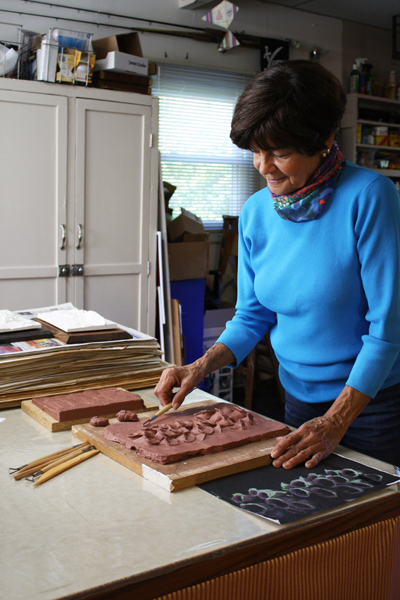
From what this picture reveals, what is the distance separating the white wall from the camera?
3.74 meters

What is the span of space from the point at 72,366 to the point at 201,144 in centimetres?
346

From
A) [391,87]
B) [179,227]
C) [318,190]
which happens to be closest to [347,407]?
[318,190]

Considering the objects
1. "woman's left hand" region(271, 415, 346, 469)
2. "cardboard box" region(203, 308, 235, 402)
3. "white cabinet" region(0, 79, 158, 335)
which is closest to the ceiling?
"white cabinet" region(0, 79, 158, 335)

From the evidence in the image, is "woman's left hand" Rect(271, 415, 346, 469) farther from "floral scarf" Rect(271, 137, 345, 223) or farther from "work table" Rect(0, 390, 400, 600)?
"floral scarf" Rect(271, 137, 345, 223)

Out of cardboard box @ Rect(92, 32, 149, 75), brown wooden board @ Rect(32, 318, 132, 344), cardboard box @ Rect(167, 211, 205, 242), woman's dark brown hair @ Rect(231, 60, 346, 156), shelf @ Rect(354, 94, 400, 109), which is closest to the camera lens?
woman's dark brown hair @ Rect(231, 60, 346, 156)

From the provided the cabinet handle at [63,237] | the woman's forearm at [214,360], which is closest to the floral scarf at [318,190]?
the woman's forearm at [214,360]

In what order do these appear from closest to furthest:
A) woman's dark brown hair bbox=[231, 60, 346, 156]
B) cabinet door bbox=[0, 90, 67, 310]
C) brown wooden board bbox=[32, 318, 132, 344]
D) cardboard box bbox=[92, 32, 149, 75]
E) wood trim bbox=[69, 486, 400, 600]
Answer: wood trim bbox=[69, 486, 400, 600] < woman's dark brown hair bbox=[231, 60, 346, 156] < brown wooden board bbox=[32, 318, 132, 344] < cabinet door bbox=[0, 90, 67, 310] < cardboard box bbox=[92, 32, 149, 75]

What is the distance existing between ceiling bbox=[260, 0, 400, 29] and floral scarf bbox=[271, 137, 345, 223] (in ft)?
13.1

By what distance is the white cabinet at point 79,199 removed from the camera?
321cm

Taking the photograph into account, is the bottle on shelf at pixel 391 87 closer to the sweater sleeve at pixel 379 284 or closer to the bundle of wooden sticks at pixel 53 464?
the sweater sleeve at pixel 379 284

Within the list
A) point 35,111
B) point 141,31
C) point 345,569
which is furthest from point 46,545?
point 141,31

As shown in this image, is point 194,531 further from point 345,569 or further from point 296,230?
point 296,230

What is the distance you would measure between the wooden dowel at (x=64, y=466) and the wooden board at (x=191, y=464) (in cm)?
3

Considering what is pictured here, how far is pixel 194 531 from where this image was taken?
0.83m
